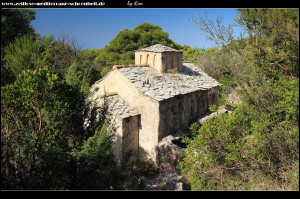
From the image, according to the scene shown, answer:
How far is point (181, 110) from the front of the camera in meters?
17.4

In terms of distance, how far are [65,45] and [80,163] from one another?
64.7 feet

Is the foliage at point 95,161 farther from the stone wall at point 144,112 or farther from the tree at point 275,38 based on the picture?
the tree at point 275,38

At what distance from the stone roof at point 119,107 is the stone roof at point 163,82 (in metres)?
1.23

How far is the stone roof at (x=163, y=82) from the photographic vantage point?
16.0m

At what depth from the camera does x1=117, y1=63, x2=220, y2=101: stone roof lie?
16.0 m

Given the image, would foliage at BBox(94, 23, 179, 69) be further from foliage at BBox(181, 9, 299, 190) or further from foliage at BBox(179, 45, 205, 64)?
foliage at BBox(181, 9, 299, 190)

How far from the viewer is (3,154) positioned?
815cm

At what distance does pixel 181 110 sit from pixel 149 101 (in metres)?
2.65

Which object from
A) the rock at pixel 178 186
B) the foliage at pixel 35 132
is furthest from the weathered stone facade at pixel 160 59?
the foliage at pixel 35 132

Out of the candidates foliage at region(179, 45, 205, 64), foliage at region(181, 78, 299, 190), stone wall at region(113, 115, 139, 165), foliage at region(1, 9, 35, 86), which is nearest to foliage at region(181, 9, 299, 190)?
foliage at region(181, 78, 299, 190)

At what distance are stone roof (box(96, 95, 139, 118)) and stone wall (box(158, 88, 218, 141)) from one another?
158cm

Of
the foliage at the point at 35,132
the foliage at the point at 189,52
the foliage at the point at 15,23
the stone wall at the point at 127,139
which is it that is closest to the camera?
the foliage at the point at 35,132

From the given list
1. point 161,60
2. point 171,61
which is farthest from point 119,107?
point 171,61
